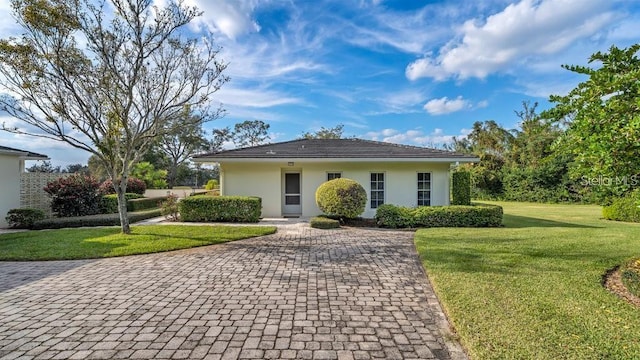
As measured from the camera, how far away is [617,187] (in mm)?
5039

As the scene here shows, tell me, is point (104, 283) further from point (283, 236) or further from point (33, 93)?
point (33, 93)

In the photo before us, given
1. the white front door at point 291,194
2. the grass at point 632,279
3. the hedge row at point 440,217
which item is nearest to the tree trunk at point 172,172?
the white front door at point 291,194

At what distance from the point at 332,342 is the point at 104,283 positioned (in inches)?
172

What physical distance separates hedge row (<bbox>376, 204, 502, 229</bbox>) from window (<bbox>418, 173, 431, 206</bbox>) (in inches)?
98.0

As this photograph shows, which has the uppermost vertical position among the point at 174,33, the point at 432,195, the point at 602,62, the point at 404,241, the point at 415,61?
the point at 415,61

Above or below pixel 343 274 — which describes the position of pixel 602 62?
above

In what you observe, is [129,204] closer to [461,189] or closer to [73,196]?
[73,196]

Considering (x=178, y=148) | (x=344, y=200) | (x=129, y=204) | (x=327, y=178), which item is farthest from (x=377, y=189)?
(x=178, y=148)

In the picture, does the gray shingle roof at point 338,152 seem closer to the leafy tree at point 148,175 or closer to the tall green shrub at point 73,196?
the tall green shrub at point 73,196

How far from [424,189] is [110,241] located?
1191 cm

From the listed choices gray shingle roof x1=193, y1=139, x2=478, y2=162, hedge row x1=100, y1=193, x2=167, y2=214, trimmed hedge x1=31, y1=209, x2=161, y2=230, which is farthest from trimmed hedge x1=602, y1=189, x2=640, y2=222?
hedge row x1=100, y1=193, x2=167, y2=214

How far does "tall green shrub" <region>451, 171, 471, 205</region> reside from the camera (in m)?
14.4

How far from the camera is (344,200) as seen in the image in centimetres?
1195

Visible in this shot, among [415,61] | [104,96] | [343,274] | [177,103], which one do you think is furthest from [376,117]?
[343,274]
